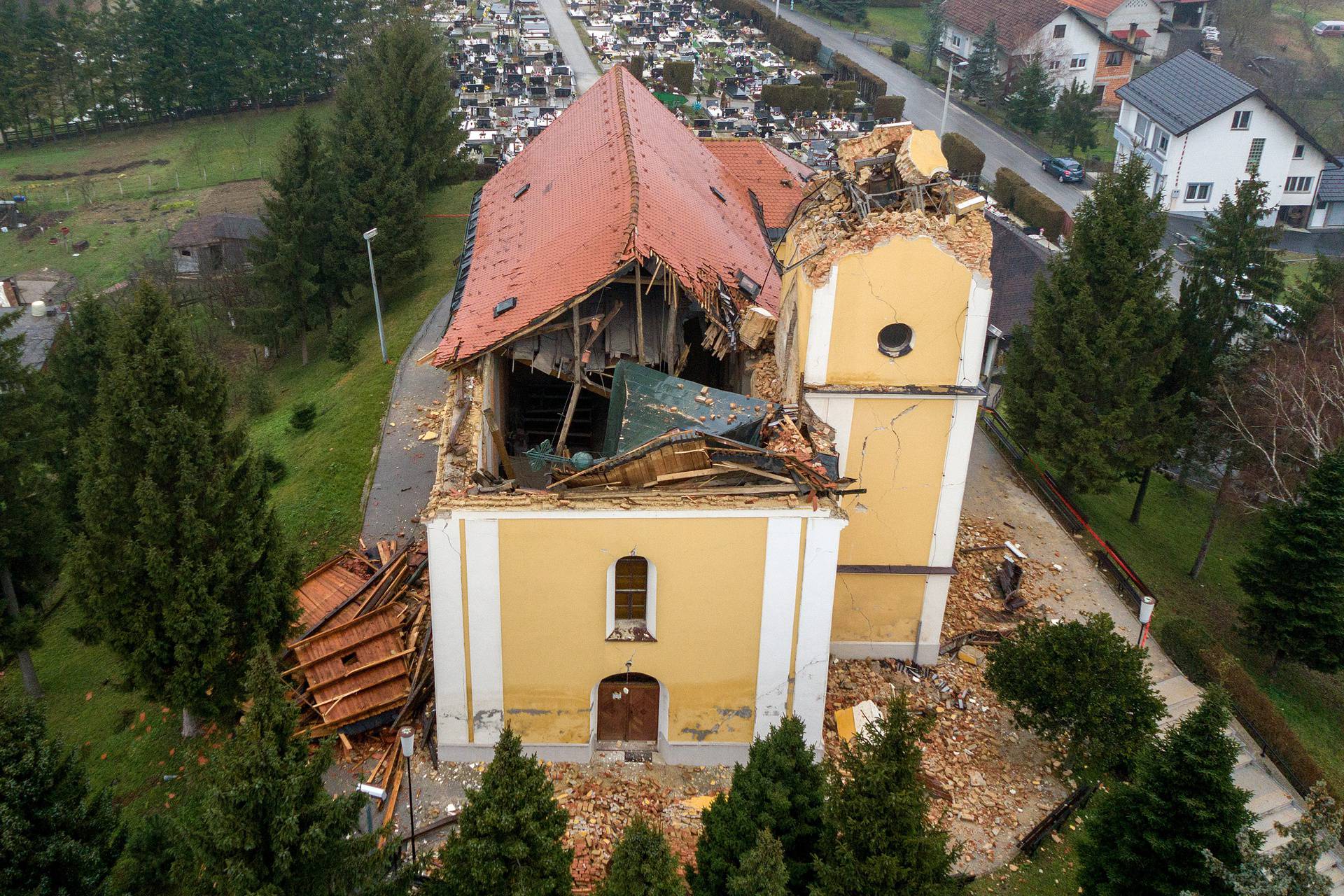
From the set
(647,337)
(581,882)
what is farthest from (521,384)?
(581,882)

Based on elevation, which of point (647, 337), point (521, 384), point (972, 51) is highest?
point (972, 51)

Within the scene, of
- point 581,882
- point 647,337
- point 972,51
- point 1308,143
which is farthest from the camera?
point 972,51

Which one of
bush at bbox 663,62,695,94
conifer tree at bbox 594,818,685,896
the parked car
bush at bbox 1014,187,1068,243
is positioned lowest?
conifer tree at bbox 594,818,685,896

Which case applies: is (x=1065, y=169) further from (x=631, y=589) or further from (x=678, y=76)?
(x=631, y=589)

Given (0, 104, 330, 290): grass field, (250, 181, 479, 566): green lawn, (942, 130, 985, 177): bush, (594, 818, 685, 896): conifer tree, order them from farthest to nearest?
1. (942, 130, 985, 177): bush
2. (0, 104, 330, 290): grass field
3. (250, 181, 479, 566): green lawn
4. (594, 818, 685, 896): conifer tree

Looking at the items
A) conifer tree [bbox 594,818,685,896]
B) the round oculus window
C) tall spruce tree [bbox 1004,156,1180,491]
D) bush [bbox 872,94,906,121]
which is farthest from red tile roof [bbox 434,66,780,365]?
bush [bbox 872,94,906,121]

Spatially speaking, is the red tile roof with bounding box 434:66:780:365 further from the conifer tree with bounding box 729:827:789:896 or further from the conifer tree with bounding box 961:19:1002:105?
the conifer tree with bounding box 961:19:1002:105

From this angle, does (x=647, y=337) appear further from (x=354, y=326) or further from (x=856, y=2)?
(x=856, y=2)
